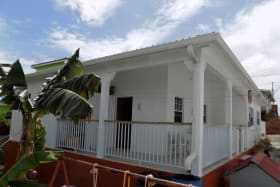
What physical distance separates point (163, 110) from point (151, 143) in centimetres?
241

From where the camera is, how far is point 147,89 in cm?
929

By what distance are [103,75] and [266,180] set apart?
19.2 ft

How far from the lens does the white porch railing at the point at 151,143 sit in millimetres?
6004

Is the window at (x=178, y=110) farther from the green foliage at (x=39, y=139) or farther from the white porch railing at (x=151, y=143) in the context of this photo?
the green foliage at (x=39, y=139)

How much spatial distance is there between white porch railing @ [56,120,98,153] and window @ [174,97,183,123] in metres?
3.28

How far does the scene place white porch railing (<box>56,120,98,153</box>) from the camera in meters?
7.92

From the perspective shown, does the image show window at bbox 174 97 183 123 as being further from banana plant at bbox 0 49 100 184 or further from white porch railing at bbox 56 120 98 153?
banana plant at bbox 0 49 100 184

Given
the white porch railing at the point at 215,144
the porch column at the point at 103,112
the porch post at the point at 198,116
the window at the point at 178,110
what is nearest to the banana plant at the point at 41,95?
the porch column at the point at 103,112

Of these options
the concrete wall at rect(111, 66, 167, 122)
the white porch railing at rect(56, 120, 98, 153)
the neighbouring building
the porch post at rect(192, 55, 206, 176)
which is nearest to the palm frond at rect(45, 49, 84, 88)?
the white porch railing at rect(56, 120, 98, 153)

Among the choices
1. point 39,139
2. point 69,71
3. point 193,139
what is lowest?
point 39,139

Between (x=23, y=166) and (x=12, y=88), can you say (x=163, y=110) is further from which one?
(x=23, y=166)

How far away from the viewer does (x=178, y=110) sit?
950 cm

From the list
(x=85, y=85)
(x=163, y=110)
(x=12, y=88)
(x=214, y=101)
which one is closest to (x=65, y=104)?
(x=85, y=85)

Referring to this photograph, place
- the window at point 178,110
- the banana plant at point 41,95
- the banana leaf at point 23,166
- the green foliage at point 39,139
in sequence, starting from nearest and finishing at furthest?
1. the banana leaf at point 23,166
2. the banana plant at point 41,95
3. the green foliage at point 39,139
4. the window at point 178,110
